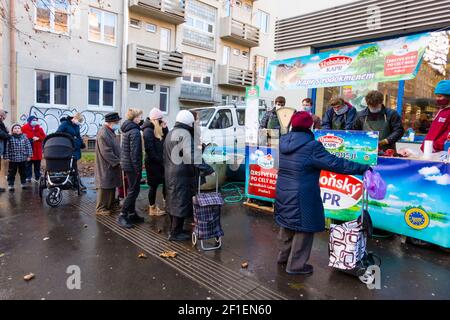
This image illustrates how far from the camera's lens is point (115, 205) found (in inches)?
270

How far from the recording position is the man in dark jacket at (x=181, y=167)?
185 inches

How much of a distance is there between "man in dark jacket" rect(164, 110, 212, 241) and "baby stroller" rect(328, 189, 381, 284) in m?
2.02

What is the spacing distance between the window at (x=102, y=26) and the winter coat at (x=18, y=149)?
11726 millimetres

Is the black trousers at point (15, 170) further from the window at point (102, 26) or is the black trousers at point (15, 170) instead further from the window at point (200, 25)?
the window at point (200, 25)

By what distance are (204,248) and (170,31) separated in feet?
66.7

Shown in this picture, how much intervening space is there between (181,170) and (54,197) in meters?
3.43

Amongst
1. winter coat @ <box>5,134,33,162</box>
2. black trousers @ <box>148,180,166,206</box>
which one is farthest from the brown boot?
winter coat @ <box>5,134,33,162</box>

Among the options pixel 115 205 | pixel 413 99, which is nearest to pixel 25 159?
pixel 115 205

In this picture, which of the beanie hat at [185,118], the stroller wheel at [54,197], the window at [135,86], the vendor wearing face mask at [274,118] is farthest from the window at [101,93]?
the beanie hat at [185,118]

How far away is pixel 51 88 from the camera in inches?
642

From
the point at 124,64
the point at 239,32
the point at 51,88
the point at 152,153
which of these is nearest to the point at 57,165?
the point at 152,153

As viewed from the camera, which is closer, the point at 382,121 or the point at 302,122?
the point at 302,122

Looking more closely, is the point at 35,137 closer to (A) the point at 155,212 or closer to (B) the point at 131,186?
(A) the point at 155,212
